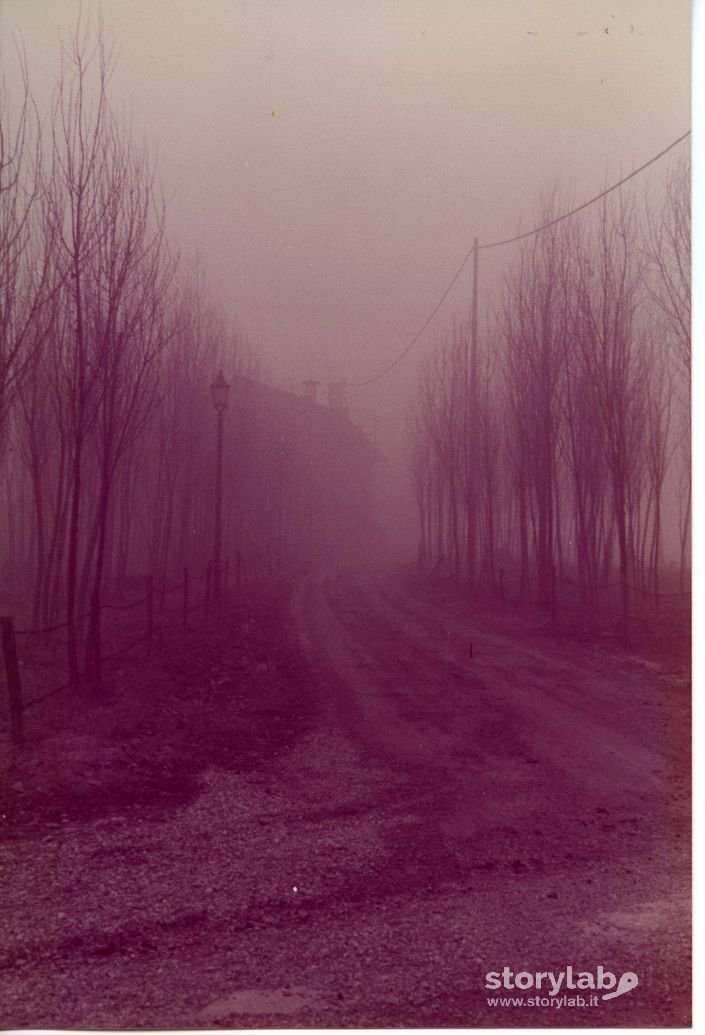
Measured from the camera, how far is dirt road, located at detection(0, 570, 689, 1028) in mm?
2553

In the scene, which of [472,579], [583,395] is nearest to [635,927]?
[472,579]

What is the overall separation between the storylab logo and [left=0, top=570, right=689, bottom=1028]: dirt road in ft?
0.06

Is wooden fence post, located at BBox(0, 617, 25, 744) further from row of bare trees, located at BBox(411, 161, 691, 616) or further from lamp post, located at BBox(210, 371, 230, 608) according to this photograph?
row of bare trees, located at BBox(411, 161, 691, 616)

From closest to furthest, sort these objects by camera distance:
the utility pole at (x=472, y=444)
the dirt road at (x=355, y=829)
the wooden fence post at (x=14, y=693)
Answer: the dirt road at (x=355, y=829) → the wooden fence post at (x=14, y=693) → the utility pole at (x=472, y=444)

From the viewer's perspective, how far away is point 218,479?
4.02 metres

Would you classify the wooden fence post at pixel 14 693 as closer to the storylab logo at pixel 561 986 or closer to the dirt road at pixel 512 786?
the dirt road at pixel 512 786

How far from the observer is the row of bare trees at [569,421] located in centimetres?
356

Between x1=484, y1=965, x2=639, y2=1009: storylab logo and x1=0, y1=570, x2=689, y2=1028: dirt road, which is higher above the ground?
x1=0, y1=570, x2=689, y2=1028: dirt road

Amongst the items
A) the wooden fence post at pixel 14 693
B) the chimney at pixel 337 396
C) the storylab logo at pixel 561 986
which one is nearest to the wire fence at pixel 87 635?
the wooden fence post at pixel 14 693

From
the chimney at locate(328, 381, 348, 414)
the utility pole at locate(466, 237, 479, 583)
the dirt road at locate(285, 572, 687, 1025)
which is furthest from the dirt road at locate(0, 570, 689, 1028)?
the chimney at locate(328, 381, 348, 414)

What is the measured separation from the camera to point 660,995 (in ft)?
8.68

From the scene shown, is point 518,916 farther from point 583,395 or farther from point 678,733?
point 583,395

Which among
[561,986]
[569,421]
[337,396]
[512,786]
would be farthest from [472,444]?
[561,986]

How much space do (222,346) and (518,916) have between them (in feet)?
9.44
